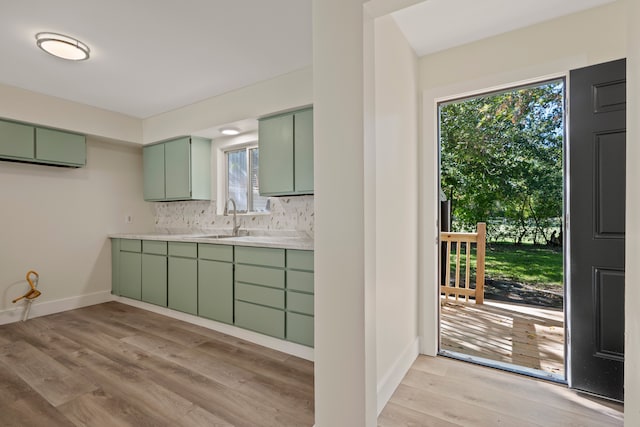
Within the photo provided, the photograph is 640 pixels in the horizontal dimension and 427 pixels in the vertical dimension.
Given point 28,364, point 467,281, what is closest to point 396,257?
point 467,281

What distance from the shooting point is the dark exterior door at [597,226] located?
1.86m

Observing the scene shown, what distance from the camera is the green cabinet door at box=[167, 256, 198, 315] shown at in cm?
326

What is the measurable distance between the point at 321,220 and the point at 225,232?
2.75 meters

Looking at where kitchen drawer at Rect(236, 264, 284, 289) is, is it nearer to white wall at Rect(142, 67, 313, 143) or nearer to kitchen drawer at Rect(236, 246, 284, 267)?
kitchen drawer at Rect(236, 246, 284, 267)

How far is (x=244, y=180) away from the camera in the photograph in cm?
396

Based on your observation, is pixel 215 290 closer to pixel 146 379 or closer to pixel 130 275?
pixel 146 379

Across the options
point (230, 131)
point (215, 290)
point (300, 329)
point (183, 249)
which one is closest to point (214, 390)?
point (300, 329)

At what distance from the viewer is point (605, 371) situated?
6.20ft

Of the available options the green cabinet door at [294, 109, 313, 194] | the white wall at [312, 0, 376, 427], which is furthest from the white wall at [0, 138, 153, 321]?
the white wall at [312, 0, 376, 427]

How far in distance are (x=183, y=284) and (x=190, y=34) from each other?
2.35m

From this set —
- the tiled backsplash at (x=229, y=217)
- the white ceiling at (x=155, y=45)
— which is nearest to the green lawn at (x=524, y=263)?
the tiled backsplash at (x=229, y=217)

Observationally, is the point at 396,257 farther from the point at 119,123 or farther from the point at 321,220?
the point at 119,123

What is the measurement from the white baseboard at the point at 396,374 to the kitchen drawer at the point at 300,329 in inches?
26.8

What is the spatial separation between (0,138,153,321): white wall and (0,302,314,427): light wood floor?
70 centimetres
